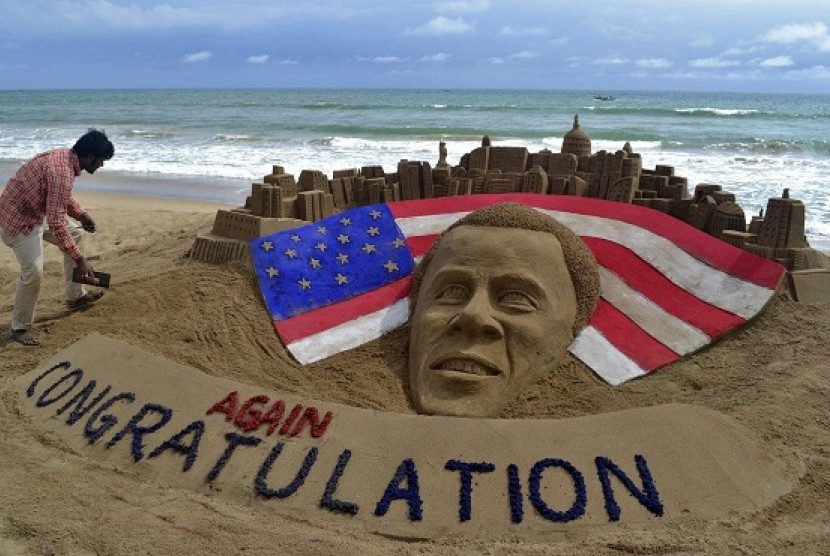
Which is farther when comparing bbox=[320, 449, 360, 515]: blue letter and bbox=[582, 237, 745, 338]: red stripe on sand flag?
bbox=[582, 237, 745, 338]: red stripe on sand flag

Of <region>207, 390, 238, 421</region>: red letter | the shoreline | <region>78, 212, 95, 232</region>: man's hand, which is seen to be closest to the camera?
<region>207, 390, 238, 421</region>: red letter

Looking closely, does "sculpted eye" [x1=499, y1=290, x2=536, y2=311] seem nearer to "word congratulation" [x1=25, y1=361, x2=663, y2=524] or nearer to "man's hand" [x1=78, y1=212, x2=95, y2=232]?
"word congratulation" [x1=25, y1=361, x2=663, y2=524]

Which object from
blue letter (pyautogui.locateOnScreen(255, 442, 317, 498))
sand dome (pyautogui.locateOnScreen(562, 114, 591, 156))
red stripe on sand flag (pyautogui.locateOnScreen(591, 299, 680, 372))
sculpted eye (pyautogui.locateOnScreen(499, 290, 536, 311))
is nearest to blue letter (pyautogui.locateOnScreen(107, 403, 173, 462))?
blue letter (pyautogui.locateOnScreen(255, 442, 317, 498))

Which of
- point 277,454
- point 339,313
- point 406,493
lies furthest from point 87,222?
point 406,493

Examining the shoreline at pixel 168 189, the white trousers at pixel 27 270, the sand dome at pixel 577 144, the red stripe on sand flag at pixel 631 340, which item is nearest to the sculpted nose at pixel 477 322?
the red stripe on sand flag at pixel 631 340

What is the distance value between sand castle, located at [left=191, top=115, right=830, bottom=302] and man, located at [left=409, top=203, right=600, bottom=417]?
136 cm

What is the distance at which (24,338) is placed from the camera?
519 cm

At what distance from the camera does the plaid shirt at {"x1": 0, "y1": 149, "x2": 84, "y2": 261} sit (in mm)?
4902

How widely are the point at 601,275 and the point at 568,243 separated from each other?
44 cm

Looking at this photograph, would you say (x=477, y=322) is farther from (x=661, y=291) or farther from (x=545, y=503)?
(x=661, y=291)

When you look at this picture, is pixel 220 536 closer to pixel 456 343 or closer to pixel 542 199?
pixel 456 343

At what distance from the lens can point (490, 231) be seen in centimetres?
470

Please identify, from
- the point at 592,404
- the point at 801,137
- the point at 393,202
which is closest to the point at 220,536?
the point at 592,404

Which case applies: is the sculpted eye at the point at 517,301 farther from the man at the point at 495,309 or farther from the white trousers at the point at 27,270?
the white trousers at the point at 27,270
